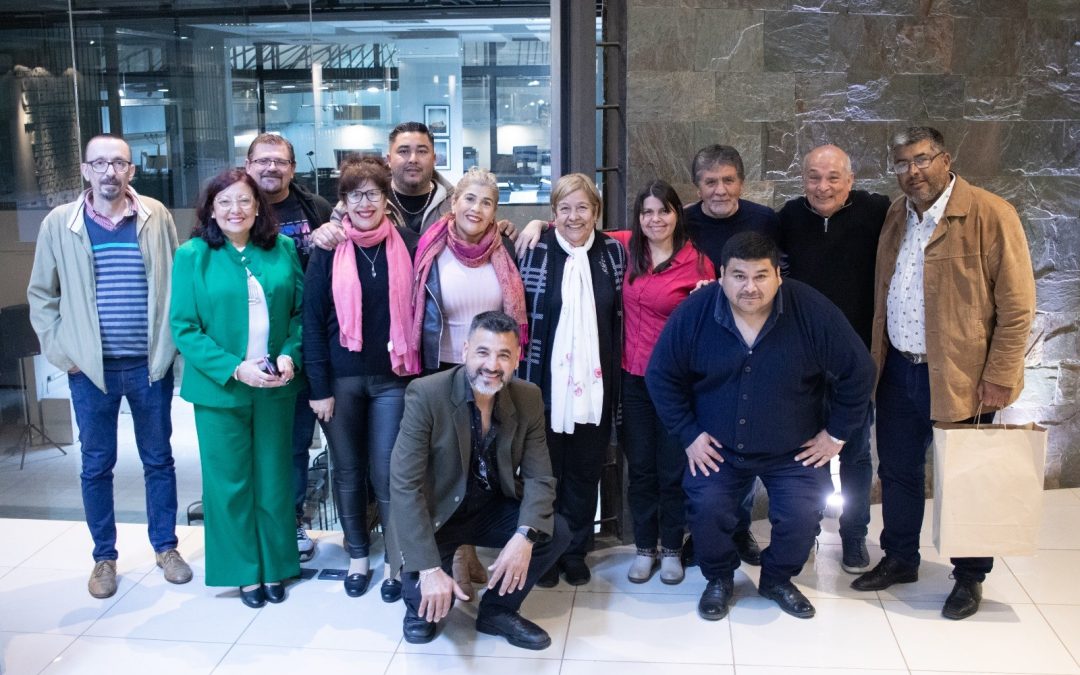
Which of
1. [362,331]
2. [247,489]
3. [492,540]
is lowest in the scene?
[492,540]

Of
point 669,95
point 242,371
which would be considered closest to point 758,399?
point 669,95

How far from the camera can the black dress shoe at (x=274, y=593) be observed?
3.54m

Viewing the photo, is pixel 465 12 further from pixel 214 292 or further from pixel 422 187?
pixel 214 292

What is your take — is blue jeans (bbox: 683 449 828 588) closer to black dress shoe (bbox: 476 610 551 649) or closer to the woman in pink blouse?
the woman in pink blouse

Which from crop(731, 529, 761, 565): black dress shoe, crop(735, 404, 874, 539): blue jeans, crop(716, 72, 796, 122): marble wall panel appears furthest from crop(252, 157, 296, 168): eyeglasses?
crop(731, 529, 761, 565): black dress shoe

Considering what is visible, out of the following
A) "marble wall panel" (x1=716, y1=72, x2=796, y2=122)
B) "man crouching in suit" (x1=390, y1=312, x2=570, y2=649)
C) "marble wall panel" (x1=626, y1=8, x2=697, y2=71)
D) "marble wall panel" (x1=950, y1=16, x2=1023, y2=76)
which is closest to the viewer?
"man crouching in suit" (x1=390, y1=312, x2=570, y2=649)

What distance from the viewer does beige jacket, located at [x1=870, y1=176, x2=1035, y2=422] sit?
10.6ft

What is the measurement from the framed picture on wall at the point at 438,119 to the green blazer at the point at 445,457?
5.36ft

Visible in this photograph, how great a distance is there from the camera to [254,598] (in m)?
3.51

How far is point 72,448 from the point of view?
17.0ft

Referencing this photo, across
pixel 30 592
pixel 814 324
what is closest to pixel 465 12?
pixel 814 324

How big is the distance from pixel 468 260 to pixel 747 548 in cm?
154

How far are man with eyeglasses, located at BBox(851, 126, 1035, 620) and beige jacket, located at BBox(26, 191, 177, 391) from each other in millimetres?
2492

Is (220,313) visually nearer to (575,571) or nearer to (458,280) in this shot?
(458,280)
